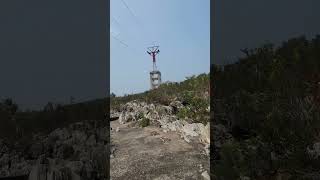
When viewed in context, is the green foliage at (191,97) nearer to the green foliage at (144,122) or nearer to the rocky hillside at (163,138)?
the rocky hillside at (163,138)

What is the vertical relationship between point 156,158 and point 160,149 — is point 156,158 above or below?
below

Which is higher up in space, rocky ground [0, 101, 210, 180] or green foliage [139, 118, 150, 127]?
green foliage [139, 118, 150, 127]

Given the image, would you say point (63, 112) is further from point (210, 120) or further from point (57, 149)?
point (210, 120)

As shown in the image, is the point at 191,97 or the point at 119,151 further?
the point at 191,97

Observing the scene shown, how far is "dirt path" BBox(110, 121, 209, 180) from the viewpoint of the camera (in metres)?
8.10

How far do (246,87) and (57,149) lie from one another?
4.98 metres

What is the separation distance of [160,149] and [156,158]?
50 centimetres

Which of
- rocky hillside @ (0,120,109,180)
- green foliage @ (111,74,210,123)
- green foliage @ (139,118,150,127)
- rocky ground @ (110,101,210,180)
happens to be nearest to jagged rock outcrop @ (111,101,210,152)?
rocky ground @ (110,101,210,180)

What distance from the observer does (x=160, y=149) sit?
9.26 meters

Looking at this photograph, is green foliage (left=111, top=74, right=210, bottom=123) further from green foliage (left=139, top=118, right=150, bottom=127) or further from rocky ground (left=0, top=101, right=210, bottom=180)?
green foliage (left=139, top=118, right=150, bottom=127)

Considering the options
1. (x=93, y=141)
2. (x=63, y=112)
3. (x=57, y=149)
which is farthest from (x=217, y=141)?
(x=63, y=112)

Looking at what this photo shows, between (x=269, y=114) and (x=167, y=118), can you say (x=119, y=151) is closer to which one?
(x=167, y=118)

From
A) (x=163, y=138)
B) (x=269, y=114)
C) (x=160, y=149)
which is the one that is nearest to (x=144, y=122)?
(x=163, y=138)

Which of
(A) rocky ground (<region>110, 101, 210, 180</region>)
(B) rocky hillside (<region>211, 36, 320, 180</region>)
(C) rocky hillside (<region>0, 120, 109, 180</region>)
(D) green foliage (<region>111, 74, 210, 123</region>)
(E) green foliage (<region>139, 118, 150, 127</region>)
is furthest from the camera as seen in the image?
(E) green foliage (<region>139, 118, 150, 127</region>)
